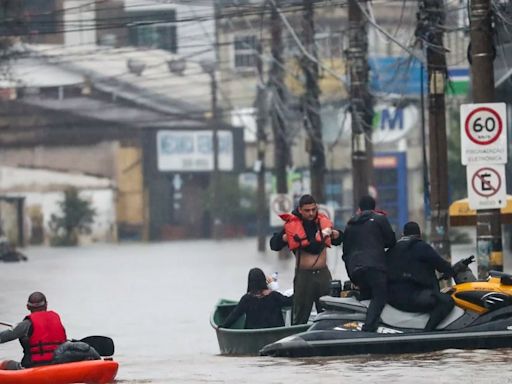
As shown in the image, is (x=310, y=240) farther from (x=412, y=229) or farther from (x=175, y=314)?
(x=175, y=314)

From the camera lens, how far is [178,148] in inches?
3172

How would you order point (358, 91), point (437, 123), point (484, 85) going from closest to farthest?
1. point (484, 85)
2. point (437, 123)
3. point (358, 91)

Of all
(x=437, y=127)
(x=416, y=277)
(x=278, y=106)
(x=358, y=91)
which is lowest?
(x=416, y=277)

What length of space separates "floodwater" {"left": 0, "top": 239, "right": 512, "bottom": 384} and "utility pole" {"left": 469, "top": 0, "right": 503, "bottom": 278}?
12.4ft

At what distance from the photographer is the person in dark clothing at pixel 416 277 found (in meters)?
15.4

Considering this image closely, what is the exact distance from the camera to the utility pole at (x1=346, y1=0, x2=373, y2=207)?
31.7 metres

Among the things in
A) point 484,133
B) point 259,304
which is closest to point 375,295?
point 259,304

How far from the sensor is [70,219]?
7525 cm

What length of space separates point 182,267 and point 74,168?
106ft

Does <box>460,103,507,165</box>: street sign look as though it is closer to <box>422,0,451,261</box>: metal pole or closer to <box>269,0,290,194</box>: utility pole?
<box>422,0,451,261</box>: metal pole

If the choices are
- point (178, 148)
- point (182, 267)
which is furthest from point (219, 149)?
point (182, 267)

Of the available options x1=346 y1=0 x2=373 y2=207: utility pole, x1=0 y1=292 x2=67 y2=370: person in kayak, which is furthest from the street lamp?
x1=0 y1=292 x2=67 y2=370: person in kayak

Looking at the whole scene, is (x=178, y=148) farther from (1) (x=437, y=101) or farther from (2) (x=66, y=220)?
(1) (x=437, y=101)

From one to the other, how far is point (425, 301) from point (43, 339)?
3756 millimetres
